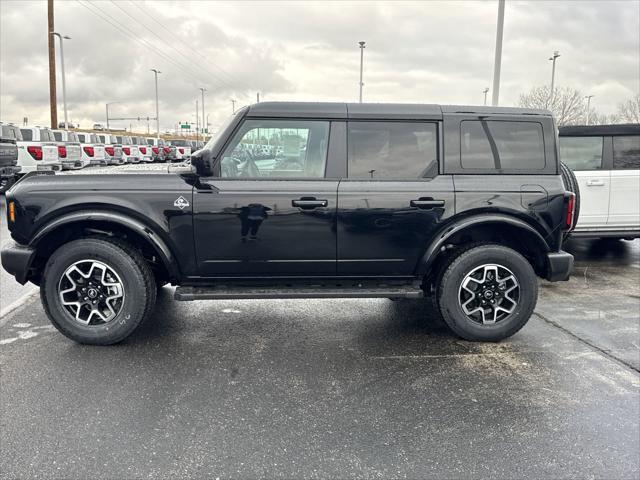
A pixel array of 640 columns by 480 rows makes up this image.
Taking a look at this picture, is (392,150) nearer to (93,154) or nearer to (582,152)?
(582,152)

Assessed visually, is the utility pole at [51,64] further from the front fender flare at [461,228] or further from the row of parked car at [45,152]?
the front fender flare at [461,228]

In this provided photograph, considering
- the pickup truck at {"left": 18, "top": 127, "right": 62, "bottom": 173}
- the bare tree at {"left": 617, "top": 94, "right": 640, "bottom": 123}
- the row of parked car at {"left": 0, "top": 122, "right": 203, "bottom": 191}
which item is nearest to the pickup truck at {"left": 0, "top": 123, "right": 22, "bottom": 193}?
the row of parked car at {"left": 0, "top": 122, "right": 203, "bottom": 191}

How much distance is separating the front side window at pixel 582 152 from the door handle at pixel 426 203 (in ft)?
13.3

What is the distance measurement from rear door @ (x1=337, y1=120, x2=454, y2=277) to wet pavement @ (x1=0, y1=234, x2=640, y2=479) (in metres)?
0.75

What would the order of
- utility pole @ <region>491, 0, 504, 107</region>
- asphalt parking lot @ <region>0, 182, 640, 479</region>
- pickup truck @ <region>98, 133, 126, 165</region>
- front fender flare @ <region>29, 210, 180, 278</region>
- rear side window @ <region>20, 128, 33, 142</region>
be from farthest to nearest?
pickup truck @ <region>98, 133, 126, 165</region>
rear side window @ <region>20, 128, 33, 142</region>
utility pole @ <region>491, 0, 504, 107</region>
front fender flare @ <region>29, 210, 180, 278</region>
asphalt parking lot @ <region>0, 182, 640, 479</region>

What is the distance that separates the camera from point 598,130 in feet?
23.7

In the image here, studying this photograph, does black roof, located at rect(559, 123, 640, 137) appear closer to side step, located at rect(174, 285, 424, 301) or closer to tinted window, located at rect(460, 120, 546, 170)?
tinted window, located at rect(460, 120, 546, 170)

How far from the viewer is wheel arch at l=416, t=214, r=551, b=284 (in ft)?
13.6

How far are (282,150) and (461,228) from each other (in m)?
1.58

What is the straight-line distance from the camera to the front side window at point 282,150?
4.13 m

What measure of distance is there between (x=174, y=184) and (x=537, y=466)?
3104mm

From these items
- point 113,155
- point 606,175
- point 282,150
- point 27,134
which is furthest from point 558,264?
point 113,155

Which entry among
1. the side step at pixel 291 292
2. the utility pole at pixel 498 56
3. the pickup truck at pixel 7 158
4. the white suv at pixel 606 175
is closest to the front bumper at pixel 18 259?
the side step at pixel 291 292

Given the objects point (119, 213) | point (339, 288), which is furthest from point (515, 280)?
point (119, 213)
